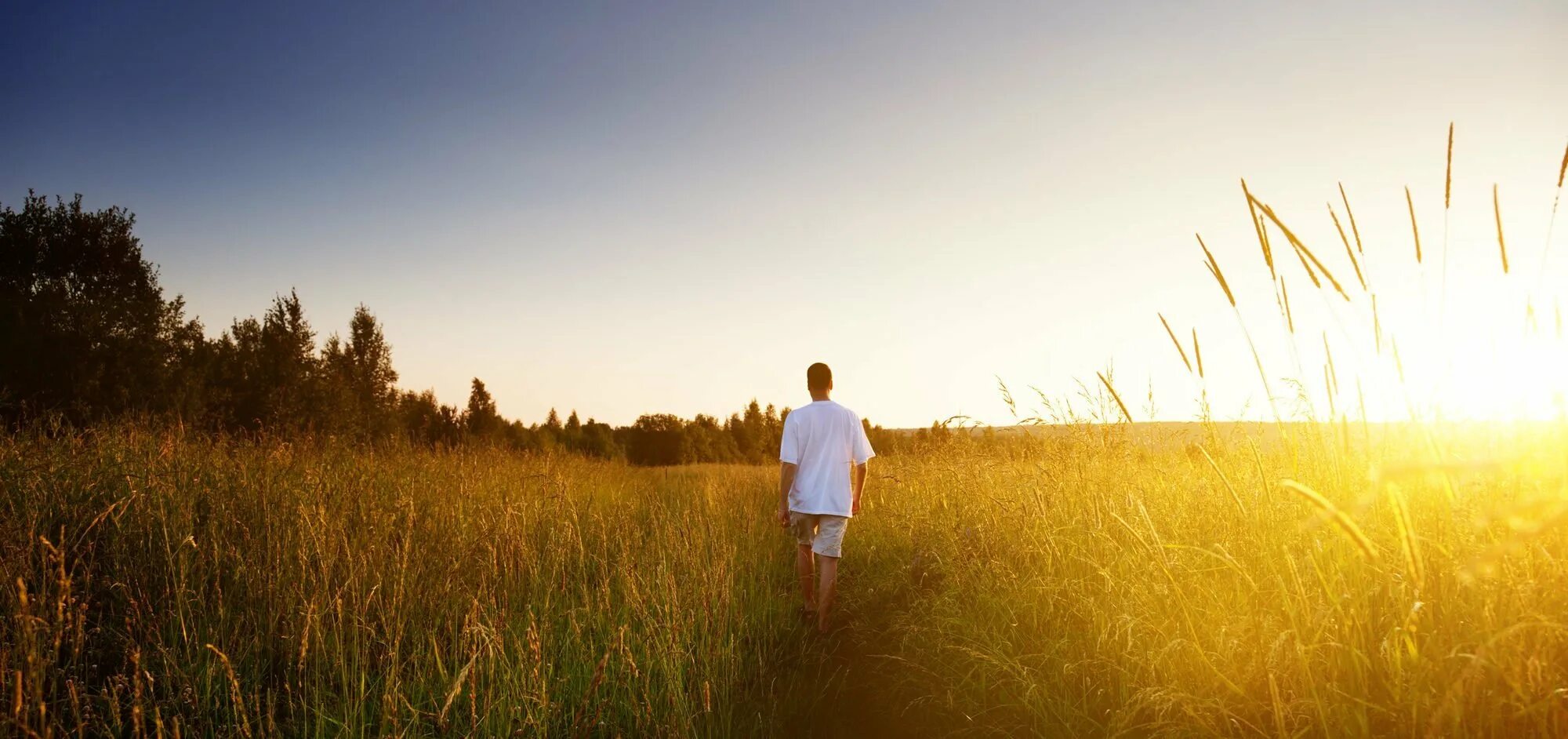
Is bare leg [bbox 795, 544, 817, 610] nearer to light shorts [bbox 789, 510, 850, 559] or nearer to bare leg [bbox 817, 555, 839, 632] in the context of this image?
light shorts [bbox 789, 510, 850, 559]

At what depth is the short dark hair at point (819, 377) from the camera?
659cm

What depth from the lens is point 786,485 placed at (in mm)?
6309

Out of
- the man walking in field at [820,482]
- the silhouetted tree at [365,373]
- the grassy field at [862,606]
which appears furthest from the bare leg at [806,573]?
the silhouetted tree at [365,373]

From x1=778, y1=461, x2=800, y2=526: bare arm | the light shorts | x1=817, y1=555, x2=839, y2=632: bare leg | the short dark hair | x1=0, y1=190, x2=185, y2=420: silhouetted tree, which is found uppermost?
x1=0, y1=190, x2=185, y2=420: silhouetted tree

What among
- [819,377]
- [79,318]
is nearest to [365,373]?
[79,318]

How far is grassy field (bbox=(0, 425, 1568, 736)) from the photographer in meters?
2.27

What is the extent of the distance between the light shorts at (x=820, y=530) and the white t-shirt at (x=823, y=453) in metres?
0.09

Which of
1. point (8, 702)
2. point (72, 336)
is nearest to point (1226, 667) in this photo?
point (8, 702)

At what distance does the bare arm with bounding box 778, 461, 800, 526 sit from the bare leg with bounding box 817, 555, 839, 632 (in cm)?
48

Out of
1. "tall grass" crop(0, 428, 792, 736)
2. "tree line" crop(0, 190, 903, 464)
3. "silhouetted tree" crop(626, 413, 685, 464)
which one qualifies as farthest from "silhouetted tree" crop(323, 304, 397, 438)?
"tall grass" crop(0, 428, 792, 736)

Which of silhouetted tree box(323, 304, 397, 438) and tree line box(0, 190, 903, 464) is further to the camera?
silhouetted tree box(323, 304, 397, 438)

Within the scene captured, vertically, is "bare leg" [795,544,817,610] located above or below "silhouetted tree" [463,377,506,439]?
below

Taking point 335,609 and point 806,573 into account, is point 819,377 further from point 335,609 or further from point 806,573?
point 335,609

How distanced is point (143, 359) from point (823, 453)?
81.0 feet
